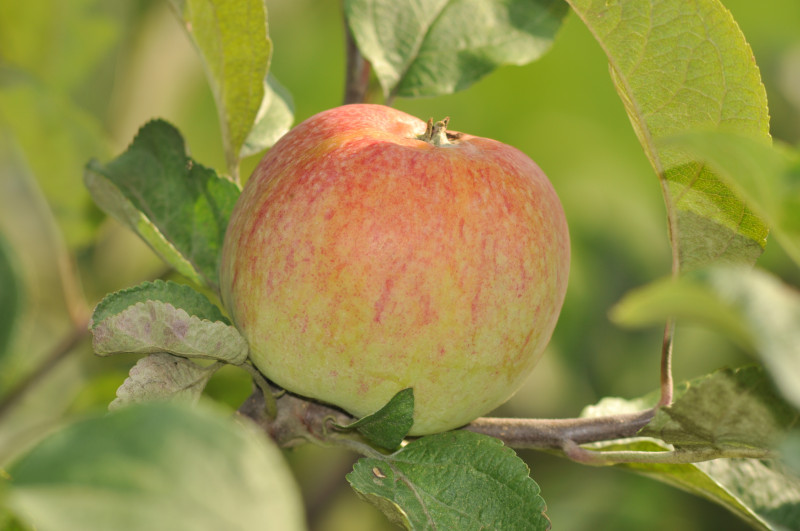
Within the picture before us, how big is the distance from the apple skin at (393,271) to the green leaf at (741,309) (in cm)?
24

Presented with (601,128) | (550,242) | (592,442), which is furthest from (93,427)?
(601,128)

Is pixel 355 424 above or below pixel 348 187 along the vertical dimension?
below

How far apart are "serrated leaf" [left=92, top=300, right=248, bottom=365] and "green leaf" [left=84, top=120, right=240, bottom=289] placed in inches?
8.8

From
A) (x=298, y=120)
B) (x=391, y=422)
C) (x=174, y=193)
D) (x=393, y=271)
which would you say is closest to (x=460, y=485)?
(x=391, y=422)

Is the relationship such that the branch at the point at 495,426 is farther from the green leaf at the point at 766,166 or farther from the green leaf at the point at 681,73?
the green leaf at the point at 766,166

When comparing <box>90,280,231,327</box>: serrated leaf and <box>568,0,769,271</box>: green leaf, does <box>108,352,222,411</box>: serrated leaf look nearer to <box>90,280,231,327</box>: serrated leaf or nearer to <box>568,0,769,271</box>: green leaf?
<box>90,280,231,327</box>: serrated leaf

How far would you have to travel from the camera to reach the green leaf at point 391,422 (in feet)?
2.28

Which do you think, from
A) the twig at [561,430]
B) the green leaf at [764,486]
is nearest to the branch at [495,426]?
the twig at [561,430]

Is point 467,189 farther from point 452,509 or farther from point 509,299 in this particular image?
point 452,509

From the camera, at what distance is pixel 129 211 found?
33.4 inches

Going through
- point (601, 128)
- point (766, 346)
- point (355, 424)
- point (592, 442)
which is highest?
point (766, 346)

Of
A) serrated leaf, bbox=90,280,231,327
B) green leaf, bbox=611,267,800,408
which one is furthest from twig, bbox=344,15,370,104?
green leaf, bbox=611,267,800,408

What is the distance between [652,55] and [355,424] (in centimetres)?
43

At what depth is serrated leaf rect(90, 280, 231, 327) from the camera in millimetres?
681
